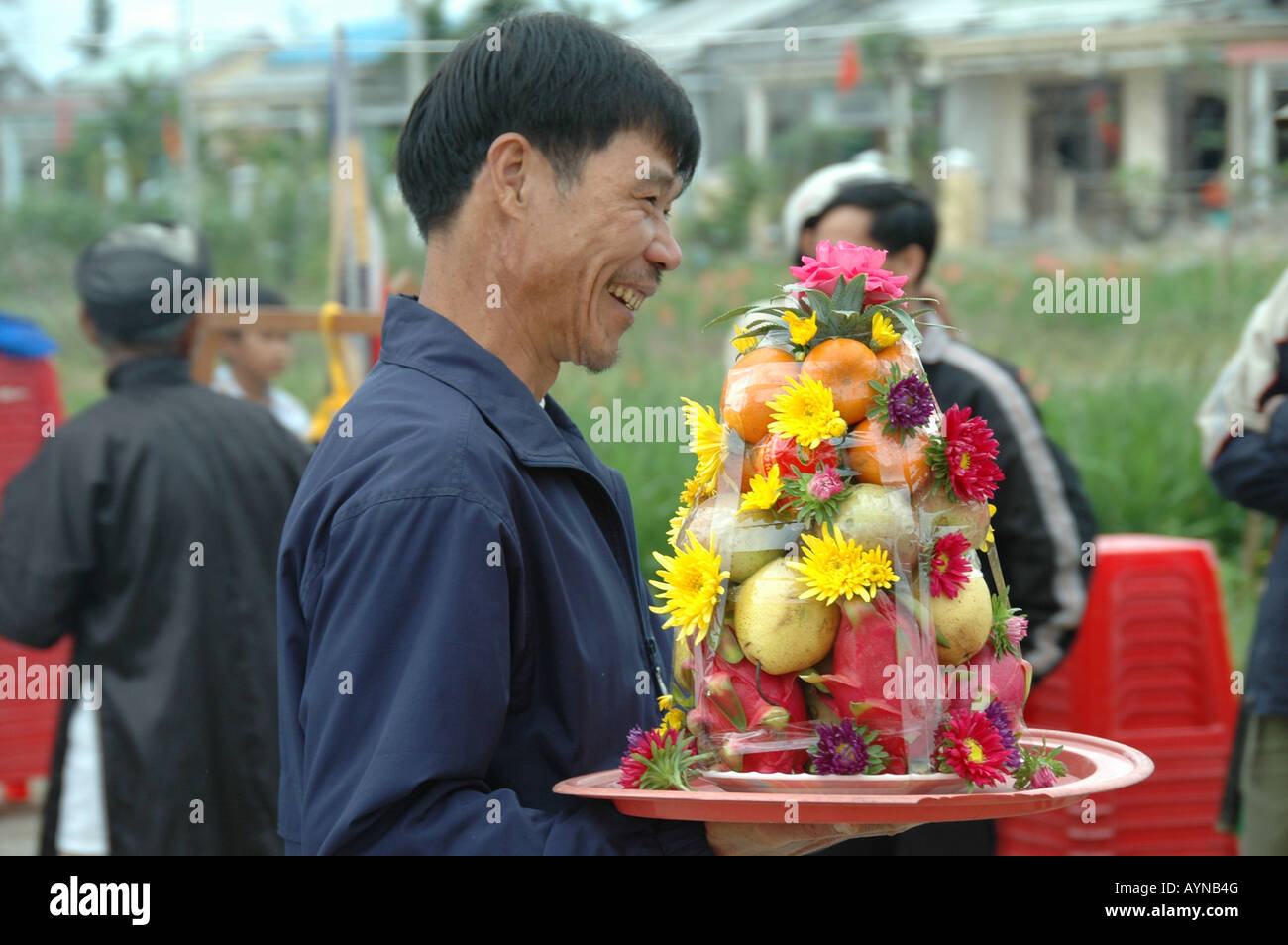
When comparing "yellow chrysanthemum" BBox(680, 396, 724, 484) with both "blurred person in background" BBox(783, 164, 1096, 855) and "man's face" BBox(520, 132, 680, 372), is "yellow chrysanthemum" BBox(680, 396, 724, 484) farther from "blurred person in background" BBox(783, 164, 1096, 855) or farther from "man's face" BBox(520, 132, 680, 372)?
"blurred person in background" BBox(783, 164, 1096, 855)

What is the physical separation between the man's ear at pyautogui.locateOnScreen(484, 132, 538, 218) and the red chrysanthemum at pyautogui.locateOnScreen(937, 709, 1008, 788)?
768mm

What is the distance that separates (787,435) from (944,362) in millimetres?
1835

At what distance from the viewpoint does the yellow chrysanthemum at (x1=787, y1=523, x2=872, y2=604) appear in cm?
147

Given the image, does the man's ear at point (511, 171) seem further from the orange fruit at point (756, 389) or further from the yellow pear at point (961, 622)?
the yellow pear at point (961, 622)

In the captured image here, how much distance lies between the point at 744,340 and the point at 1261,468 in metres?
2.01

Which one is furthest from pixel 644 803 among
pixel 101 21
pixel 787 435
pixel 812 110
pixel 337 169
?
pixel 812 110

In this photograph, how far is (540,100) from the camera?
1652 millimetres

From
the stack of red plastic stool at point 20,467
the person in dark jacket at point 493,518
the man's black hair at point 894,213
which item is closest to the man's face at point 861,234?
the man's black hair at point 894,213

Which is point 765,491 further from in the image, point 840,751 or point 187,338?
point 187,338

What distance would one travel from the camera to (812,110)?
1577cm

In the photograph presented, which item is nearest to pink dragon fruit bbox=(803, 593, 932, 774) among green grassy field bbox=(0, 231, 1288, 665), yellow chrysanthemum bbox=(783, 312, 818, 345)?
yellow chrysanthemum bbox=(783, 312, 818, 345)

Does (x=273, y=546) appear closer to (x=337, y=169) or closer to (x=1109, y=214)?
(x=337, y=169)

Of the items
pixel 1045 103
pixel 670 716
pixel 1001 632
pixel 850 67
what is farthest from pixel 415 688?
pixel 1045 103
